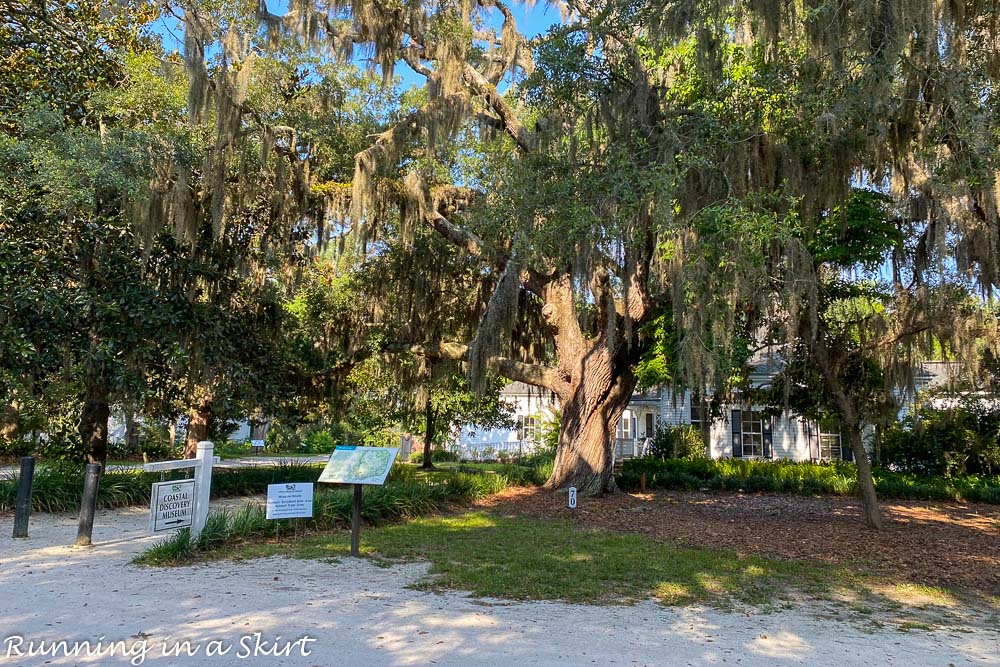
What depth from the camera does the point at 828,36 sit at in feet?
23.8

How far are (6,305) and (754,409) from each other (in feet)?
69.3

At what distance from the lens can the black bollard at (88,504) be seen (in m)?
7.48

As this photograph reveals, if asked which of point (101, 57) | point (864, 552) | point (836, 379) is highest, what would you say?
point (101, 57)

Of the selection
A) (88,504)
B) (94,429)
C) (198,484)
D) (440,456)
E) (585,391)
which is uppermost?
(585,391)

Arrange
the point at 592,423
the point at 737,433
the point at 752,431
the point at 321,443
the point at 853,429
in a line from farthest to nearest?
the point at 321,443, the point at 737,433, the point at 752,431, the point at 592,423, the point at 853,429

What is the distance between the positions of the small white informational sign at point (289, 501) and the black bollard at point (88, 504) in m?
1.88

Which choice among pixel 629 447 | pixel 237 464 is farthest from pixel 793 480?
pixel 237 464

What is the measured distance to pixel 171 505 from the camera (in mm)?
7344

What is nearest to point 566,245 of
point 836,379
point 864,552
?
point 836,379

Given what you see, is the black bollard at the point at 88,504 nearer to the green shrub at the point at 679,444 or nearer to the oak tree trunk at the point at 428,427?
the oak tree trunk at the point at 428,427

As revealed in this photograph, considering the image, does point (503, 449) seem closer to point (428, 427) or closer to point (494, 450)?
point (494, 450)

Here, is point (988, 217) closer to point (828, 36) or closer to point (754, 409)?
point (828, 36)

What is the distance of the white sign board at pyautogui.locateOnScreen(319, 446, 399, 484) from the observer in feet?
24.1

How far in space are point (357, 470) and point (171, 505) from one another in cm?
202
